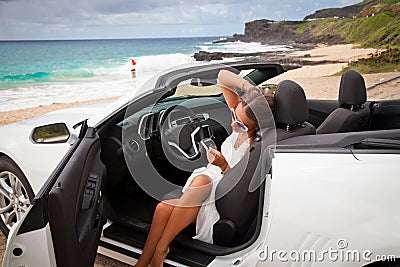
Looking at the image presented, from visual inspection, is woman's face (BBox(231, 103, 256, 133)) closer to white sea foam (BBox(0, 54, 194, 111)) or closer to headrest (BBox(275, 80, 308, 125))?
headrest (BBox(275, 80, 308, 125))

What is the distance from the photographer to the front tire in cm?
275

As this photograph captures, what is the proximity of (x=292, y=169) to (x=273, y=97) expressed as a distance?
531 millimetres

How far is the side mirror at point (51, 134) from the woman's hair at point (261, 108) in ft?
3.78

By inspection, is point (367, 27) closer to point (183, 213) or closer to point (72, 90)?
point (72, 90)

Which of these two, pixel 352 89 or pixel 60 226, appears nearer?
pixel 60 226

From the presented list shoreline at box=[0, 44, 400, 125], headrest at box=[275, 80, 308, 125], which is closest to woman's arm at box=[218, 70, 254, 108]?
headrest at box=[275, 80, 308, 125]

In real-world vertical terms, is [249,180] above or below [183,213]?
above

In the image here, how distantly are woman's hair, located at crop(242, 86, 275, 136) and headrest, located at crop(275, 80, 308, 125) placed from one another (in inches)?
1.5

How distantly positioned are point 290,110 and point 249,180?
398 mm

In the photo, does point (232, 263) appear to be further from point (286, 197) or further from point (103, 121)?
point (103, 121)

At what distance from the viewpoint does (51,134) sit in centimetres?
269

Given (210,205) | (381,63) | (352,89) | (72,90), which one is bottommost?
(72,90)

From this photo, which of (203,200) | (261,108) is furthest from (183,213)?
(261,108)

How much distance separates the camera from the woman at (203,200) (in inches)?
85.1
